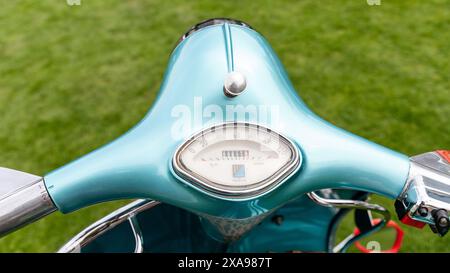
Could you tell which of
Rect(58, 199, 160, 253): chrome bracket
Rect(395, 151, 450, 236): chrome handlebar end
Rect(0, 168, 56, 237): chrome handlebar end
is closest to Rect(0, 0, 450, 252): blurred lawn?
Rect(58, 199, 160, 253): chrome bracket

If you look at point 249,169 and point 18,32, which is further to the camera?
point 18,32

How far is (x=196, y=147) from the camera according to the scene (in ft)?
3.12

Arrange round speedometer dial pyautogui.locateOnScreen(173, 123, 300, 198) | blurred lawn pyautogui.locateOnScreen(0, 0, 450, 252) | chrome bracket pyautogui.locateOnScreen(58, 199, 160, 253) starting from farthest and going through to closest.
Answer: blurred lawn pyautogui.locateOnScreen(0, 0, 450, 252)
chrome bracket pyautogui.locateOnScreen(58, 199, 160, 253)
round speedometer dial pyautogui.locateOnScreen(173, 123, 300, 198)

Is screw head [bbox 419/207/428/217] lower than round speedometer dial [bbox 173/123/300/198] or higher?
lower

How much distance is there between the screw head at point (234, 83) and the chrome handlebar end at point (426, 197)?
1.37 feet

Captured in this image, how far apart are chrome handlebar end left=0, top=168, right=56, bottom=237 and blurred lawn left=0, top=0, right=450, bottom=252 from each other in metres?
1.35

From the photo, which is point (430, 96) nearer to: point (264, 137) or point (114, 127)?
point (114, 127)

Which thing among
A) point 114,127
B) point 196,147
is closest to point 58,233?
point 114,127

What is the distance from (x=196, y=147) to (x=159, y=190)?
0.12 m

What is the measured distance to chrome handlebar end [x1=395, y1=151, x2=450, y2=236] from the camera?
0.99 m

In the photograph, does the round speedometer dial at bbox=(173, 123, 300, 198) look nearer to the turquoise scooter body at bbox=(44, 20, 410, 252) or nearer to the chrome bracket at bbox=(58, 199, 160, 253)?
the turquoise scooter body at bbox=(44, 20, 410, 252)

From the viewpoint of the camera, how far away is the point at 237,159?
960mm

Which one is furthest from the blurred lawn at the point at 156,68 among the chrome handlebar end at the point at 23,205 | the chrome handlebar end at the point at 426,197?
the chrome handlebar end at the point at 23,205
